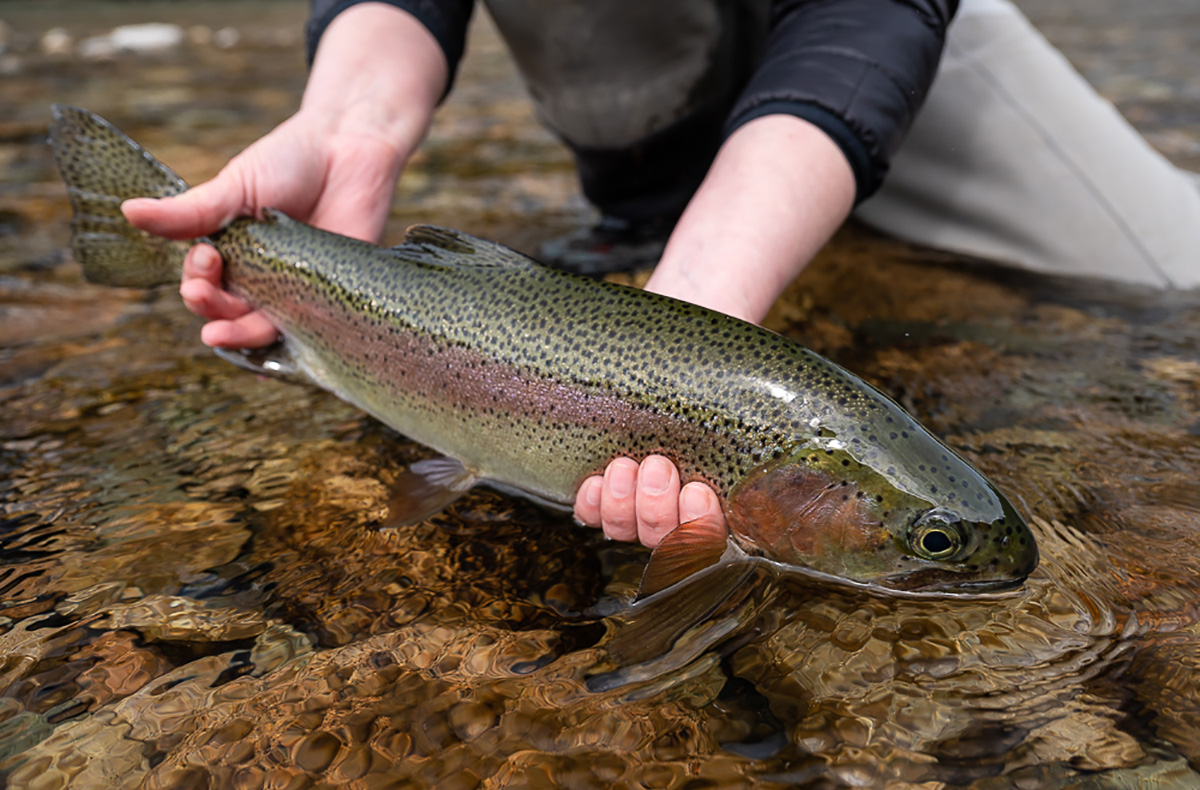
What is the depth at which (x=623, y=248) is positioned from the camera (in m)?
4.14

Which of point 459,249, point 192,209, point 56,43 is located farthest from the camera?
point 56,43

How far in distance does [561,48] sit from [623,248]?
3.43ft

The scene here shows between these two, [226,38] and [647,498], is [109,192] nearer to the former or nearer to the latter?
[647,498]

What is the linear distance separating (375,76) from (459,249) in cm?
113

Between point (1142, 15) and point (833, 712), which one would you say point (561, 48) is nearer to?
point (833, 712)

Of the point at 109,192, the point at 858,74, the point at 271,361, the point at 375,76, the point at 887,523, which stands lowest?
the point at 271,361

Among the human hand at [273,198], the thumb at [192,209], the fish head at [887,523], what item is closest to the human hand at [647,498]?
the fish head at [887,523]

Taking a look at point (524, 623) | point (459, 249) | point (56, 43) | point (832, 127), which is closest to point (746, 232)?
point (832, 127)

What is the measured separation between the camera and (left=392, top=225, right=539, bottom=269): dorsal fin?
7.43 ft

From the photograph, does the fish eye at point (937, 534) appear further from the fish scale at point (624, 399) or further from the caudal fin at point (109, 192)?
the caudal fin at point (109, 192)

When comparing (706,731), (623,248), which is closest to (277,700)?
(706,731)

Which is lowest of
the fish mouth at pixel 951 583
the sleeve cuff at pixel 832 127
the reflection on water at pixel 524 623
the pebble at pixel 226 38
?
the reflection on water at pixel 524 623

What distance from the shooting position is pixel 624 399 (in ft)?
6.57

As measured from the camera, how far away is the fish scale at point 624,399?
1.80 metres
